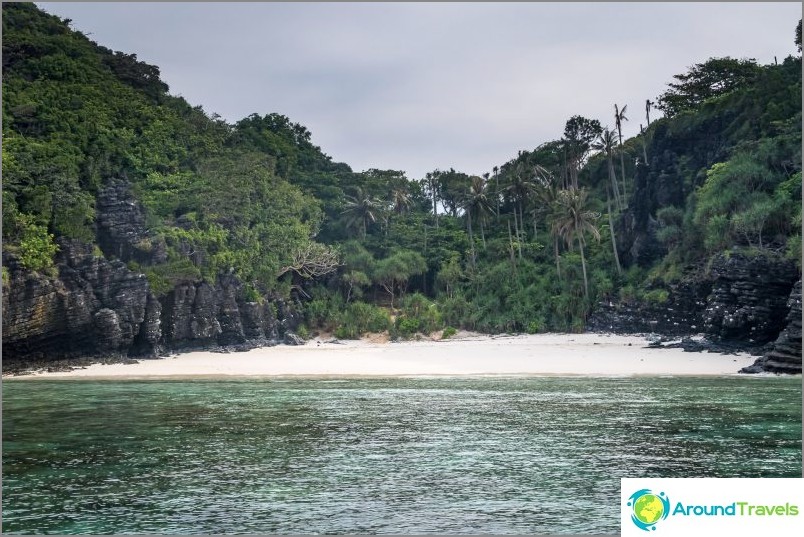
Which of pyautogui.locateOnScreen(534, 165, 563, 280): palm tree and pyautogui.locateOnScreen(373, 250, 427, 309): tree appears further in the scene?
A: pyautogui.locateOnScreen(373, 250, 427, 309): tree

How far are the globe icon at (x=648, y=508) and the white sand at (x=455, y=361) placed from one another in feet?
93.0

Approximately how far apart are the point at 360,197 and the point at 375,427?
55.9 m

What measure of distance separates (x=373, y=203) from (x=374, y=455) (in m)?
59.5

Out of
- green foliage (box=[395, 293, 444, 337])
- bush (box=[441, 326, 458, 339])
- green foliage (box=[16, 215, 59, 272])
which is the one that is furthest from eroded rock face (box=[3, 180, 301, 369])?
bush (box=[441, 326, 458, 339])

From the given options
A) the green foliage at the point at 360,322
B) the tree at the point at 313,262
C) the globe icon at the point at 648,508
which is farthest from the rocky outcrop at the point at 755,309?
the tree at the point at 313,262

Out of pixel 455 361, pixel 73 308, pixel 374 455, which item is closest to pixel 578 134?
pixel 455 361

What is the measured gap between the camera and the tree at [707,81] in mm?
68438

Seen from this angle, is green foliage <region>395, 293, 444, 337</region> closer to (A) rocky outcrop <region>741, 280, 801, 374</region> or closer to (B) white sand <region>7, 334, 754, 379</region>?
(B) white sand <region>7, 334, 754, 379</region>

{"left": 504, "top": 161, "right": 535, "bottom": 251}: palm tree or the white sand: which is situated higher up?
{"left": 504, "top": 161, "right": 535, "bottom": 251}: palm tree

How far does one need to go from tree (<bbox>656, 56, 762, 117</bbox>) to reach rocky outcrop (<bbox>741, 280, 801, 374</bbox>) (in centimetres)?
3756

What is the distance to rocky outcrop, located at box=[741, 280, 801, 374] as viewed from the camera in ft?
108

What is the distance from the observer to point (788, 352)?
33.5m

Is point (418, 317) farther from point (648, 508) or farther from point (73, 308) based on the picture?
point (648, 508)

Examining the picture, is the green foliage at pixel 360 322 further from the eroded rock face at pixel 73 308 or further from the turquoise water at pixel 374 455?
the turquoise water at pixel 374 455
